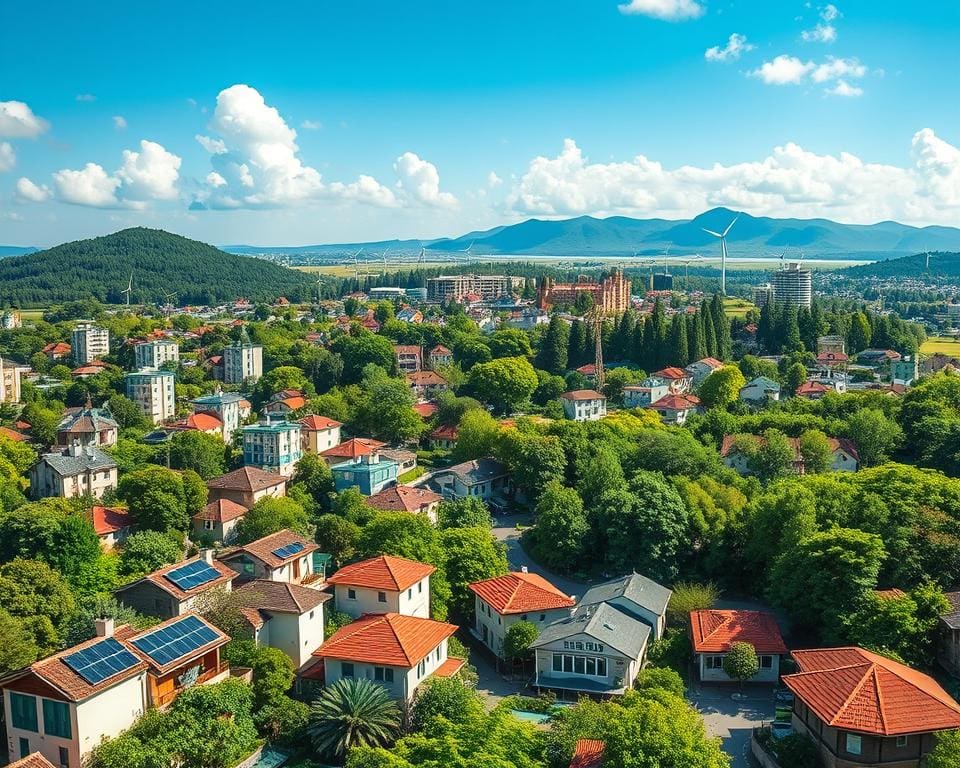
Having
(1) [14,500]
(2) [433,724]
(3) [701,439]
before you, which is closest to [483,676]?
(2) [433,724]

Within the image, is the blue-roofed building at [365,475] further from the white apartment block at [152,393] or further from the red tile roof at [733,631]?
the white apartment block at [152,393]

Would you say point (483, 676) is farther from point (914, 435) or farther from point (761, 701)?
point (914, 435)

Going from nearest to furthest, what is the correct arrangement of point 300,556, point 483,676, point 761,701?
point 761,701 → point 483,676 → point 300,556

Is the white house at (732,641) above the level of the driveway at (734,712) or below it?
above

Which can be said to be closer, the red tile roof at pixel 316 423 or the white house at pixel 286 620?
the white house at pixel 286 620

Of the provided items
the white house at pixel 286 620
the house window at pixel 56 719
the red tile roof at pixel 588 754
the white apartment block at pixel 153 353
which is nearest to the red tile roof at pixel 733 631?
the red tile roof at pixel 588 754
